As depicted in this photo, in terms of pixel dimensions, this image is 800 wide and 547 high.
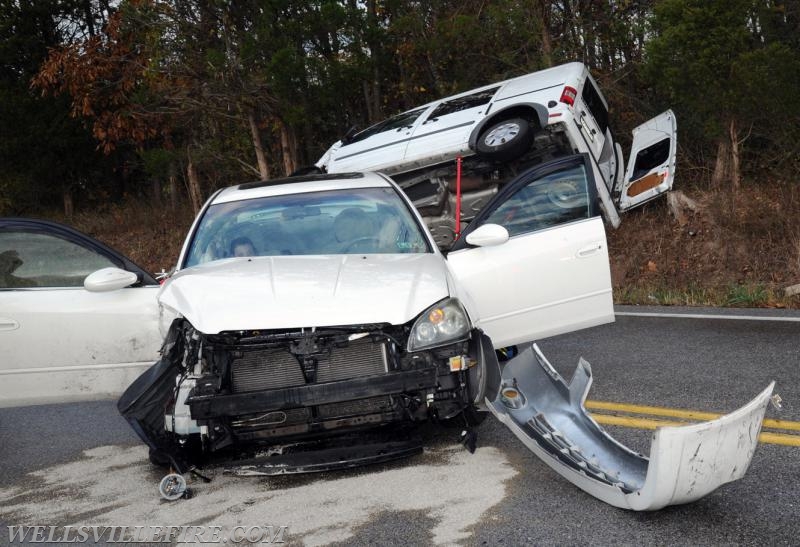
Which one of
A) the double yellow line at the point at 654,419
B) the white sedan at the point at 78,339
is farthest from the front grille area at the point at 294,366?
the double yellow line at the point at 654,419

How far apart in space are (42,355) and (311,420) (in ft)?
6.71

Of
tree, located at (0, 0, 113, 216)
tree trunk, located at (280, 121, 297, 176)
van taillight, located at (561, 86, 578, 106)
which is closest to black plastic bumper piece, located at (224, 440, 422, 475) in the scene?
van taillight, located at (561, 86, 578, 106)

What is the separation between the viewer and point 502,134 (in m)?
10.1

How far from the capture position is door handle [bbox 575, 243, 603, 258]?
6.12 meters

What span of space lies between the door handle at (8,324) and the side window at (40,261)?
25 centimetres

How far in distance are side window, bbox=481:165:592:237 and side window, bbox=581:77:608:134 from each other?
4.94m

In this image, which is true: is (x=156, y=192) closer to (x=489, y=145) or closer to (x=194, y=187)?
(x=194, y=187)

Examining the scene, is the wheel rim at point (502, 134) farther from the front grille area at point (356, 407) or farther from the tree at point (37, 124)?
the tree at point (37, 124)

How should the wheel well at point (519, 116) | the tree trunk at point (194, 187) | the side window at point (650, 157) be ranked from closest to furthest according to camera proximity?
the wheel well at point (519, 116), the side window at point (650, 157), the tree trunk at point (194, 187)

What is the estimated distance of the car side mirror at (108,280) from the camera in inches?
216

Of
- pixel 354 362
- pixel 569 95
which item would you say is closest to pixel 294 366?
pixel 354 362

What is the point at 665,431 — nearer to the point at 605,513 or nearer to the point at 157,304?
the point at 605,513

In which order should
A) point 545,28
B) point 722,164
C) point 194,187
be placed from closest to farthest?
point 722,164 → point 545,28 → point 194,187

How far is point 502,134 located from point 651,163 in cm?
290
